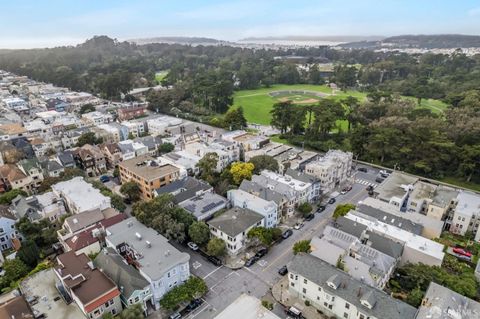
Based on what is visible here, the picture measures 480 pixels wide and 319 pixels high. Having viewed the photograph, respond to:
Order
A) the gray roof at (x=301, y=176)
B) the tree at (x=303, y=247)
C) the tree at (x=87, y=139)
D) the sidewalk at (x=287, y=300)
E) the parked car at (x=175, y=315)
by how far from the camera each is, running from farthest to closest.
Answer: the tree at (x=87, y=139)
the gray roof at (x=301, y=176)
the tree at (x=303, y=247)
the sidewalk at (x=287, y=300)
the parked car at (x=175, y=315)

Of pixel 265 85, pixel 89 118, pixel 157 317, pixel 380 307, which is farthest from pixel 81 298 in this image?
pixel 265 85

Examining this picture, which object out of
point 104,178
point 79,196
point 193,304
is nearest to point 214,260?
point 193,304

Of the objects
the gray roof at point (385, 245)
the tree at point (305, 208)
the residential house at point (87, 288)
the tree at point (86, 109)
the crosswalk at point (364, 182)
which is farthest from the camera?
the tree at point (86, 109)

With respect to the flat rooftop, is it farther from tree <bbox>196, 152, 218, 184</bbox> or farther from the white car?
the white car

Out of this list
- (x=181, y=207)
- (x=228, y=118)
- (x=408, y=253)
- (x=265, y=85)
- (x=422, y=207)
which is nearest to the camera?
(x=408, y=253)

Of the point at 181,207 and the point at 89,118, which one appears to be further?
the point at 89,118

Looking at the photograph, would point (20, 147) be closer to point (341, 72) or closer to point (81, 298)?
point (81, 298)

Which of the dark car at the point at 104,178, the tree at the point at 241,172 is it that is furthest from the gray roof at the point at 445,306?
the dark car at the point at 104,178

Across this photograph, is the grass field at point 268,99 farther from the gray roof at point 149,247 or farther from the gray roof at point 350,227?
the gray roof at point 149,247
